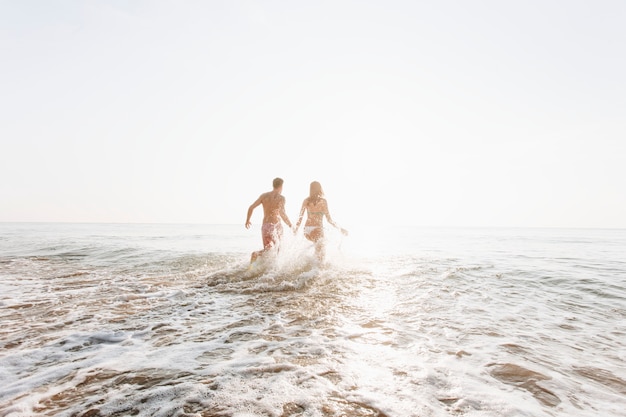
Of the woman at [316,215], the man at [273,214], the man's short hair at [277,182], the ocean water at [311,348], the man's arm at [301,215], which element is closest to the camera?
the ocean water at [311,348]

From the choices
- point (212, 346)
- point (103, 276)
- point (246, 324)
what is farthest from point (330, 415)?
→ point (103, 276)

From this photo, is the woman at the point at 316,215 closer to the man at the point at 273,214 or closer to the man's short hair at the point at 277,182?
the man at the point at 273,214

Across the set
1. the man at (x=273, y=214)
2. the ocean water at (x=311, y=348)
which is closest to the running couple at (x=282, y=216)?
the man at (x=273, y=214)

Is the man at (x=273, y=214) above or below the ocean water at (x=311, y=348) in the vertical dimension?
above

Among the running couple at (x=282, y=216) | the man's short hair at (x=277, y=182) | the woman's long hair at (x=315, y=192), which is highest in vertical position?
the man's short hair at (x=277, y=182)

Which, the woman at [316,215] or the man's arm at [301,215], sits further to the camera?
the man's arm at [301,215]

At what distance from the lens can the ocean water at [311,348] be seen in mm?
2641

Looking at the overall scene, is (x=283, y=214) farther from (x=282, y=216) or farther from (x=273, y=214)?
(x=273, y=214)

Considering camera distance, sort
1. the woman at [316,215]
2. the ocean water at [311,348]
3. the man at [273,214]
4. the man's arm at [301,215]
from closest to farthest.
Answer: the ocean water at [311,348] < the man at [273,214] < the woman at [316,215] < the man's arm at [301,215]

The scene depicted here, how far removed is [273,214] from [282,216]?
286 millimetres

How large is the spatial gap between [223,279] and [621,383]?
7654 mm

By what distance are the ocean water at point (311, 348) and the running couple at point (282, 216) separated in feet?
5.47

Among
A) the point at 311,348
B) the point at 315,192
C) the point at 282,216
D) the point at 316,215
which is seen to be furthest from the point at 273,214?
the point at 311,348

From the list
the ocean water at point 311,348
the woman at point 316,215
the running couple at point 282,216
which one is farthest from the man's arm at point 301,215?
the ocean water at point 311,348
